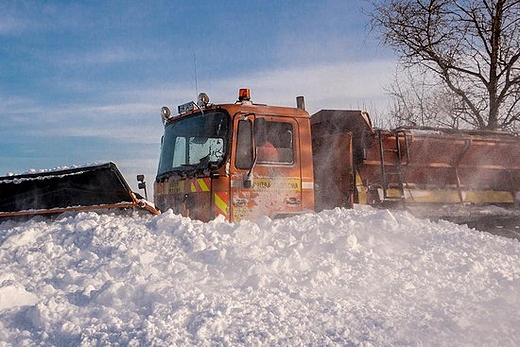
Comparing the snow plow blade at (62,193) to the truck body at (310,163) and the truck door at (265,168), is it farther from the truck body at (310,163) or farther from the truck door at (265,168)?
the truck door at (265,168)

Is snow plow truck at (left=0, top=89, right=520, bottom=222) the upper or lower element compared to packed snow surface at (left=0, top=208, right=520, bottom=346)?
upper

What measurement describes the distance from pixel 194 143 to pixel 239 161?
802mm

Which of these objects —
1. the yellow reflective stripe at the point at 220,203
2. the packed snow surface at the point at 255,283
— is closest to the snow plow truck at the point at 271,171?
the yellow reflective stripe at the point at 220,203

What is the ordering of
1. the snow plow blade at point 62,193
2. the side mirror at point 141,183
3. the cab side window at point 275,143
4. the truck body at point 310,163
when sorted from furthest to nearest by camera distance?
the side mirror at point 141,183, the cab side window at point 275,143, the truck body at point 310,163, the snow plow blade at point 62,193

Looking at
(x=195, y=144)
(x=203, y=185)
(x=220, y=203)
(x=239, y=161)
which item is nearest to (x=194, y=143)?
(x=195, y=144)

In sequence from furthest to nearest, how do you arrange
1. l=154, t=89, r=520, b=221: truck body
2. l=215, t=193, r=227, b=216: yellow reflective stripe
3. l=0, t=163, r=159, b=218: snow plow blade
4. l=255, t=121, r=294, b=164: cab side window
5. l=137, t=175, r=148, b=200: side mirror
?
1. l=137, t=175, r=148, b=200: side mirror
2. l=255, t=121, r=294, b=164: cab side window
3. l=154, t=89, r=520, b=221: truck body
4. l=215, t=193, r=227, b=216: yellow reflective stripe
5. l=0, t=163, r=159, b=218: snow plow blade

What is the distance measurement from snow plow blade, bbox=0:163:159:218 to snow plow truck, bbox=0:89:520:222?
0.04 ft

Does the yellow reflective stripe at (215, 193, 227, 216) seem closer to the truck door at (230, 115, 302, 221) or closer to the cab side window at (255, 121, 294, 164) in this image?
the truck door at (230, 115, 302, 221)

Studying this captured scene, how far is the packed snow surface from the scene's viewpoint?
3.85 meters

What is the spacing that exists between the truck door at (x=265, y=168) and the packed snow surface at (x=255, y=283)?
496 millimetres

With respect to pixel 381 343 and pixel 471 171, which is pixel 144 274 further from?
pixel 471 171

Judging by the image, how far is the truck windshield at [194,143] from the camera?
262 inches

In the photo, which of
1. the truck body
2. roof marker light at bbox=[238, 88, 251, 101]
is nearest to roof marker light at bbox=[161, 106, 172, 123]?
the truck body

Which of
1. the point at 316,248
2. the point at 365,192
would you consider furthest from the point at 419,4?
the point at 316,248
